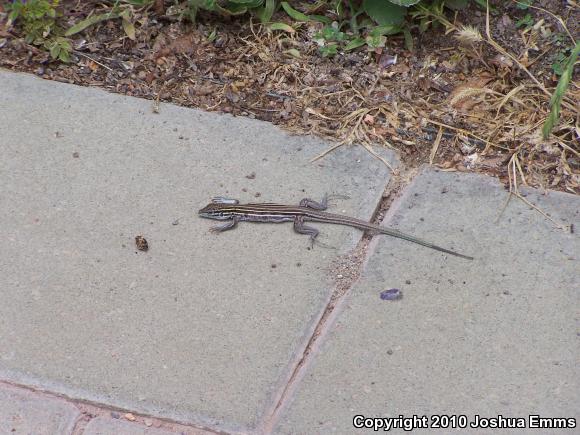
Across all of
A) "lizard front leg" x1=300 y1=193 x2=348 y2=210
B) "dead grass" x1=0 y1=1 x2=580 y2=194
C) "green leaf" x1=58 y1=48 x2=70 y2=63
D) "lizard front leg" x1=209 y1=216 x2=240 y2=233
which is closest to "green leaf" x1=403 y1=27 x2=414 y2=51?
"dead grass" x1=0 y1=1 x2=580 y2=194

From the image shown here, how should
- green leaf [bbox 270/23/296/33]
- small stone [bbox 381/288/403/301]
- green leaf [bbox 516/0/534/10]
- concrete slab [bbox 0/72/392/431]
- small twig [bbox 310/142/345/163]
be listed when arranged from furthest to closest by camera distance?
green leaf [bbox 270/23/296/33], green leaf [bbox 516/0/534/10], small twig [bbox 310/142/345/163], small stone [bbox 381/288/403/301], concrete slab [bbox 0/72/392/431]

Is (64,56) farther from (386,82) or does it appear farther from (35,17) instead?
(386,82)

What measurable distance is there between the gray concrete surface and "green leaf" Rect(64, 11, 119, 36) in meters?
2.64

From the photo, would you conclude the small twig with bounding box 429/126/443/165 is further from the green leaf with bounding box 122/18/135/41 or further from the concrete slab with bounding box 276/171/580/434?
the green leaf with bounding box 122/18/135/41

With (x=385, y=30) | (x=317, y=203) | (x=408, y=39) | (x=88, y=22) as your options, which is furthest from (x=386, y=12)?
(x=88, y=22)

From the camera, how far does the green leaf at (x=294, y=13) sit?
4953 millimetres

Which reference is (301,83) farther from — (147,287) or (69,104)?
(147,287)

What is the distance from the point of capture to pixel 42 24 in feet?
16.2

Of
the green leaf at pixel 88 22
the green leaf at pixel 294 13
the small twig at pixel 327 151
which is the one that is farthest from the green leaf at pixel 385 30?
the green leaf at pixel 88 22

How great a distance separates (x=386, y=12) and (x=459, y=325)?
→ 7.26 ft

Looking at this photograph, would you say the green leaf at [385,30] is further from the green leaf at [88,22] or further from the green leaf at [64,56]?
the green leaf at [64,56]

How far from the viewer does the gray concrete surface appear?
316 centimetres

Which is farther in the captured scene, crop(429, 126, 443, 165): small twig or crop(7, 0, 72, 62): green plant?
crop(7, 0, 72, 62): green plant

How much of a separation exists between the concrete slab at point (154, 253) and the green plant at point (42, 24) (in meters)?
0.27
